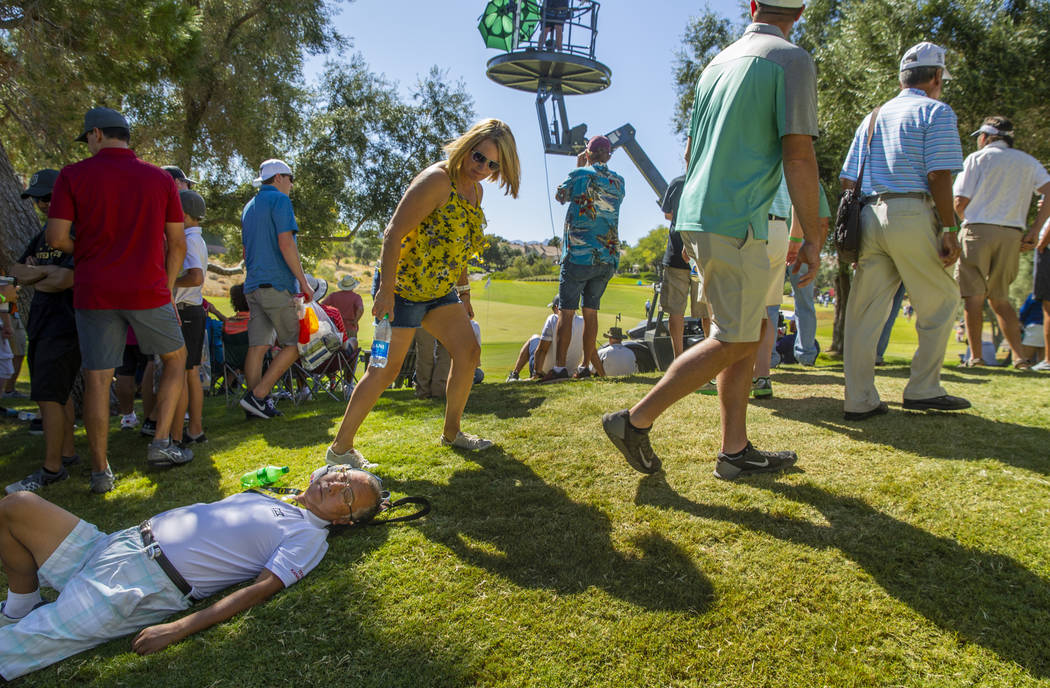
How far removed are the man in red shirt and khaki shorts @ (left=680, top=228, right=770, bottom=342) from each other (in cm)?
318

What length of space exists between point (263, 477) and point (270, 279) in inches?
89.7

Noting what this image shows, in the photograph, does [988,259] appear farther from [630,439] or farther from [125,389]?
[125,389]

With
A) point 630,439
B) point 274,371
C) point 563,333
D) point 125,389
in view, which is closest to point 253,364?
point 274,371

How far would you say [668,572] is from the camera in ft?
8.00

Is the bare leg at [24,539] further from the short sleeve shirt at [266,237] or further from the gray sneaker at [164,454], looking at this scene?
the short sleeve shirt at [266,237]

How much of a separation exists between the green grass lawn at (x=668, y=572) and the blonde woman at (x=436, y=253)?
1.62ft

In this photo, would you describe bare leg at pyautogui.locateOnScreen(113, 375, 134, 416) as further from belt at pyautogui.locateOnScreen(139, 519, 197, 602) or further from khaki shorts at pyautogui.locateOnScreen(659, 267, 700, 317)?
khaki shorts at pyautogui.locateOnScreen(659, 267, 700, 317)

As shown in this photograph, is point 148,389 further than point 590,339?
No

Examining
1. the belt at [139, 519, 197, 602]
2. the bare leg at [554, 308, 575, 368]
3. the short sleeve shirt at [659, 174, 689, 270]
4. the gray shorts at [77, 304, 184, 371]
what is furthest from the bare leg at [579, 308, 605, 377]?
the belt at [139, 519, 197, 602]

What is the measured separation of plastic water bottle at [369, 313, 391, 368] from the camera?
11.8 ft

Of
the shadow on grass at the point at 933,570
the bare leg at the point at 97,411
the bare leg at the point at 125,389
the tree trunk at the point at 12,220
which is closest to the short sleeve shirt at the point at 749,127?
the shadow on grass at the point at 933,570

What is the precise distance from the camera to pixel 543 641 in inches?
83.2

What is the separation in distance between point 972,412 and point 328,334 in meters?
6.22

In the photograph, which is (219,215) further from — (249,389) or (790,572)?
(790,572)
